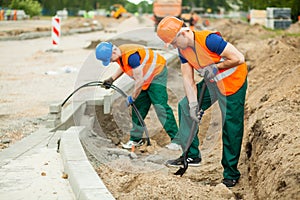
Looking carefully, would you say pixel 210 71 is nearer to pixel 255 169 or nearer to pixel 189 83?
pixel 189 83

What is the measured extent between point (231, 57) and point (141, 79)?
2.24 meters

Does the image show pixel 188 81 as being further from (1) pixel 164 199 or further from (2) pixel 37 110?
(2) pixel 37 110

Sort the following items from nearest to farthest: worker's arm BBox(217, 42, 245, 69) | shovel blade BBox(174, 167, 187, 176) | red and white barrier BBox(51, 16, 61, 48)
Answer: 1. worker's arm BBox(217, 42, 245, 69)
2. shovel blade BBox(174, 167, 187, 176)
3. red and white barrier BBox(51, 16, 61, 48)

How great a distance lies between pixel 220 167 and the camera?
22.0 ft

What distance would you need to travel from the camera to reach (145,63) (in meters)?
7.67

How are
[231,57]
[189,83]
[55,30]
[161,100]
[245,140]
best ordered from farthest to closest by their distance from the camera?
[55,30] < [161,100] < [245,140] < [189,83] < [231,57]

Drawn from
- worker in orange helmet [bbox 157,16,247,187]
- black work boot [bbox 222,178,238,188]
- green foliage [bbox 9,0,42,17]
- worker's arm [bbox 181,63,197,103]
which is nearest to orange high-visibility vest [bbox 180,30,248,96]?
worker in orange helmet [bbox 157,16,247,187]

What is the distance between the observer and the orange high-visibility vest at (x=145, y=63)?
7484mm

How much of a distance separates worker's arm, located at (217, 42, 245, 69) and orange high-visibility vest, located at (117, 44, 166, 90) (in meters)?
2.03

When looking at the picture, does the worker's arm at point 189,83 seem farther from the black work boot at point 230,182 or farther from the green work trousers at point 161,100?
the green work trousers at point 161,100

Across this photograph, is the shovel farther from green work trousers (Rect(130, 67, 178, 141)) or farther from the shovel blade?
green work trousers (Rect(130, 67, 178, 141))

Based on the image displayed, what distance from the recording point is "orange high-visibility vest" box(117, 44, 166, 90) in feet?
24.6

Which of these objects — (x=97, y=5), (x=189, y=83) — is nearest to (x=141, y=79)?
(x=189, y=83)

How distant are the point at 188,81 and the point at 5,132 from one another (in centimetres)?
300
